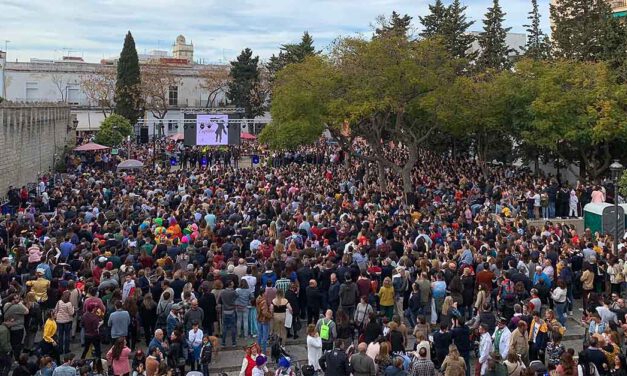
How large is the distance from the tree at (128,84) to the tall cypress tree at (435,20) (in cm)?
2637

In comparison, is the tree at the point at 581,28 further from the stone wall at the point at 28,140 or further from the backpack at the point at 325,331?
the backpack at the point at 325,331

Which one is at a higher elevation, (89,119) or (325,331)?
(89,119)

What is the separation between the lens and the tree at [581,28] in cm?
3803

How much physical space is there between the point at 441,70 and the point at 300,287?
17.3 meters

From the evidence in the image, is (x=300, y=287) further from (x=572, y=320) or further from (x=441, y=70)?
(x=441, y=70)

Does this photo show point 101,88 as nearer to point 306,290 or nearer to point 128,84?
point 128,84

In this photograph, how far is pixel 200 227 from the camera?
17.7 m

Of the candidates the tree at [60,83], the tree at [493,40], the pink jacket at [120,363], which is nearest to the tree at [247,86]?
the tree at [60,83]

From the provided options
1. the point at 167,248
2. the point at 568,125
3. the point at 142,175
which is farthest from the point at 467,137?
the point at 167,248

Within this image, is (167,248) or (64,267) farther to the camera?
(167,248)

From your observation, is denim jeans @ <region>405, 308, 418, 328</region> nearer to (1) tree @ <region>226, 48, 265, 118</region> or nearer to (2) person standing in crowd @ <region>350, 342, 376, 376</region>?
(2) person standing in crowd @ <region>350, 342, 376, 376</region>

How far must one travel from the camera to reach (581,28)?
127ft

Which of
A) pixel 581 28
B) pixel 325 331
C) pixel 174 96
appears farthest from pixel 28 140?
pixel 174 96

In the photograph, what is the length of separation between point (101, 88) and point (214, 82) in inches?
471
